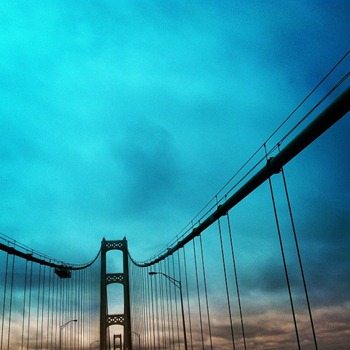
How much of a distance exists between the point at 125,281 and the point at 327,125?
152 feet

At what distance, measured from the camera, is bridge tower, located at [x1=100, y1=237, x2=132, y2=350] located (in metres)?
49.4

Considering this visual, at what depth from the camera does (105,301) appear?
51.6 m

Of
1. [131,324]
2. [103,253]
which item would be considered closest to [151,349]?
[131,324]

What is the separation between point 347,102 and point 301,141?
8.41 feet

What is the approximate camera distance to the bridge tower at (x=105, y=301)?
49.4 m

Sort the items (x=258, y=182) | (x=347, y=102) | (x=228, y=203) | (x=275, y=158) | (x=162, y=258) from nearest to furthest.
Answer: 1. (x=347, y=102)
2. (x=275, y=158)
3. (x=258, y=182)
4. (x=228, y=203)
5. (x=162, y=258)

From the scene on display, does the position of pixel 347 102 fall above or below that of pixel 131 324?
below

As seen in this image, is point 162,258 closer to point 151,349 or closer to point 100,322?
point 100,322

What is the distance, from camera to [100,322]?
49.9 metres

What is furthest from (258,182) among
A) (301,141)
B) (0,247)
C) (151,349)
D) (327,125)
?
(151,349)

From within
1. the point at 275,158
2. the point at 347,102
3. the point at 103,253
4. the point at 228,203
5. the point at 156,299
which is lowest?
the point at 347,102

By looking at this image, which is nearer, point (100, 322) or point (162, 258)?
point (162, 258)

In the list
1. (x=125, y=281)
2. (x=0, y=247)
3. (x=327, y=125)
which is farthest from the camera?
(x=125, y=281)

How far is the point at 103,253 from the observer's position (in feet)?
181
